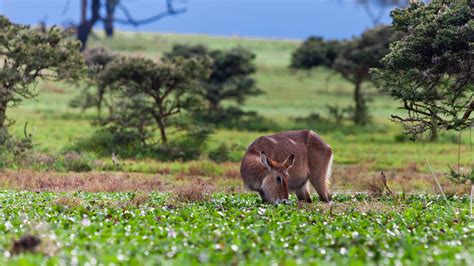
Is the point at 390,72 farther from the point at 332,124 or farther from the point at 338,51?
the point at 338,51

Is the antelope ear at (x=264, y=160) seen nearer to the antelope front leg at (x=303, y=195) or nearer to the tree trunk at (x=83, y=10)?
the antelope front leg at (x=303, y=195)

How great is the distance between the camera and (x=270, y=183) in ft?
56.9

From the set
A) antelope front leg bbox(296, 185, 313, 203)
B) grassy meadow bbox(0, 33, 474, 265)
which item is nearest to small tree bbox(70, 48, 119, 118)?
grassy meadow bbox(0, 33, 474, 265)

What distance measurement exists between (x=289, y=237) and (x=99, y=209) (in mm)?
4659

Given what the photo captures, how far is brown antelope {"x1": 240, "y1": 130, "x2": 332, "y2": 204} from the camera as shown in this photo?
17.8 meters

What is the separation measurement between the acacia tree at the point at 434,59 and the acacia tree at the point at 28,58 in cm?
1409

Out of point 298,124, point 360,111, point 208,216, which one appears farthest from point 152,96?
point 208,216

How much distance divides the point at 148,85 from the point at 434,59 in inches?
721

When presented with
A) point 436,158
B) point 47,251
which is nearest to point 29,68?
point 436,158

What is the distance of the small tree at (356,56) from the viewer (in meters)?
47.4

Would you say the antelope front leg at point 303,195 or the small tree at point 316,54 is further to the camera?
the small tree at point 316,54

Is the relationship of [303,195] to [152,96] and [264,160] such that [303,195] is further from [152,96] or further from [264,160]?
[152,96]

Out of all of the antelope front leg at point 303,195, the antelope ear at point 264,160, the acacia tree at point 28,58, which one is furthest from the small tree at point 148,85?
the antelope ear at point 264,160

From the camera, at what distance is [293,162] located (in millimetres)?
17750
